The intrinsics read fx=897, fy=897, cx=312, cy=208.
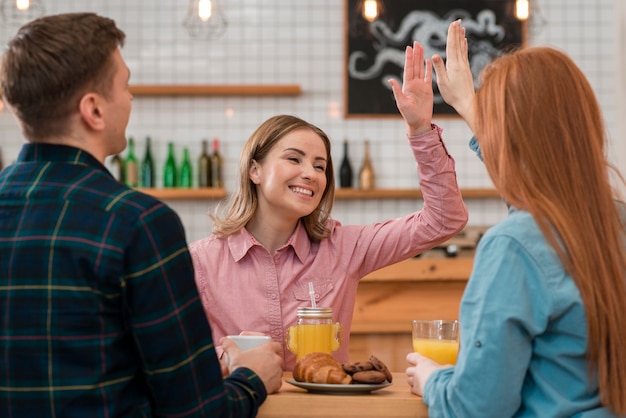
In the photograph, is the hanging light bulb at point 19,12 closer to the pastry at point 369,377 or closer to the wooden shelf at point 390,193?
the wooden shelf at point 390,193

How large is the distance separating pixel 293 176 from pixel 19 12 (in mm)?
3673

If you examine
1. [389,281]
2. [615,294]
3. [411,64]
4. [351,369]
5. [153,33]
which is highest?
[153,33]

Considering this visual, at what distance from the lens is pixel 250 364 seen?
1.73 metres

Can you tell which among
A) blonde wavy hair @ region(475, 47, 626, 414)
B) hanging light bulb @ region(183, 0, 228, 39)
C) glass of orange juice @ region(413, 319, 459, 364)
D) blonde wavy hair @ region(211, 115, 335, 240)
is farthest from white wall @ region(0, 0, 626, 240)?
blonde wavy hair @ region(475, 47, 626, 414)

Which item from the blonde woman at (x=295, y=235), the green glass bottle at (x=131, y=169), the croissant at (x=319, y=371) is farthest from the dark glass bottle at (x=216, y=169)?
the croissant at (x=319, y=371)

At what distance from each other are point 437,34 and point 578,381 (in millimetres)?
4265

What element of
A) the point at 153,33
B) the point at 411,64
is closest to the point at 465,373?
the point at 411,64

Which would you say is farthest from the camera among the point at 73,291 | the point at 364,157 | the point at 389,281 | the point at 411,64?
the point at 364,157

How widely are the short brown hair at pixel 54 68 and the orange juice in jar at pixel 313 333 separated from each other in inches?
30.7

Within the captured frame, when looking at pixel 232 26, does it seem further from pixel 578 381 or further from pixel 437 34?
pixel 578 381

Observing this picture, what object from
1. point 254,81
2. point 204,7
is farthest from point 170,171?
point 204,7

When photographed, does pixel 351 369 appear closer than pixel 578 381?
No

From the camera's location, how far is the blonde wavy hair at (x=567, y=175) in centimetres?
150

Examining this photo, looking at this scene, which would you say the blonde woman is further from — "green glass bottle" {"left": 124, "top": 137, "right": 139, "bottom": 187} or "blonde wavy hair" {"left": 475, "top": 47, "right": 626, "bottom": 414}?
"green glass bottle" {"left": 124, "top": 137, "right": 139, "bottom": 187}
